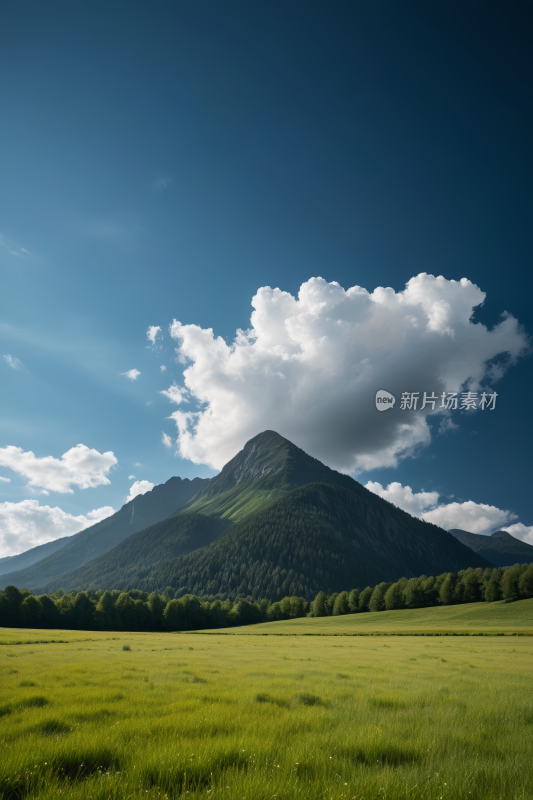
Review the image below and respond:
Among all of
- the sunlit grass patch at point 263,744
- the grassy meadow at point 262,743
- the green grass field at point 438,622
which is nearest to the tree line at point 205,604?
the green grass field at point 438,622

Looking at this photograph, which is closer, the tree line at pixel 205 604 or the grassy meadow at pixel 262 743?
the grassy meadow at pixel 262 743

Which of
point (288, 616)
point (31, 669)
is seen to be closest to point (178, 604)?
point (288, 616)

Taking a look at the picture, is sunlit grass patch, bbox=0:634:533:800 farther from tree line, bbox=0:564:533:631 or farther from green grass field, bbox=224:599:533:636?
tree line, bbox=0:564:533:631

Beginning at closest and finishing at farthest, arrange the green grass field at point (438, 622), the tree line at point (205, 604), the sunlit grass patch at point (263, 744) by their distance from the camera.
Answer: the sunlit grass patch at point (263, 744) → the green grass field at point (438, 622) → the tree line at point (205, 604)

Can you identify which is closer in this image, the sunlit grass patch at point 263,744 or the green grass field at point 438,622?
the sunlit grass patch at point 263,744

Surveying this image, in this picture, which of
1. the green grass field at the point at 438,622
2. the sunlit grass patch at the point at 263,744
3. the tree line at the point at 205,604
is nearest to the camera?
the sunlit grass patch at the point at 263,744

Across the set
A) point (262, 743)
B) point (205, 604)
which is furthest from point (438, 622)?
point (262, 743)

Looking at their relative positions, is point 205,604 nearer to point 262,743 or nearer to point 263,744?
point 262,743

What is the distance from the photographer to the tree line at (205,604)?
102m

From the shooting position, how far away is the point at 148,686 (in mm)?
12836

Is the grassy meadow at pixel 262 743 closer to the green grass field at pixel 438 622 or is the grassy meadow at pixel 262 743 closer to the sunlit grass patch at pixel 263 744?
the sunlit grass patch at pixel 263 744

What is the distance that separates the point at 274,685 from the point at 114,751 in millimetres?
9325

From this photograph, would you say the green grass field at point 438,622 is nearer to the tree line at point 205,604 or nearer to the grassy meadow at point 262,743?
the tree line at point 205,604

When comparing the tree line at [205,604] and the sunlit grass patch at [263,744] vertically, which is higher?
the sunlit grass patch at [263,744]
